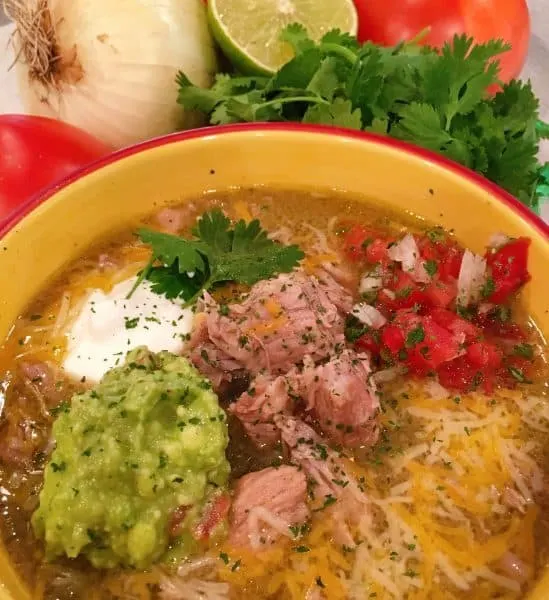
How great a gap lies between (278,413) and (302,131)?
1149 millimetres

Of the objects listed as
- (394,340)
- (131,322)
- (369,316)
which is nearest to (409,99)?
(369,316)

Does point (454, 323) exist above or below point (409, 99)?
below

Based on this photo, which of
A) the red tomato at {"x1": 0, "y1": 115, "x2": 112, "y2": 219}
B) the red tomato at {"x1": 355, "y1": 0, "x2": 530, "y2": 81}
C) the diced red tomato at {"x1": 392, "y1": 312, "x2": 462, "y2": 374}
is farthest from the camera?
the red tomato at {"x1": 355, "y1": 0, "x2": 530, "y2": 81}

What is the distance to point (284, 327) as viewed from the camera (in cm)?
217

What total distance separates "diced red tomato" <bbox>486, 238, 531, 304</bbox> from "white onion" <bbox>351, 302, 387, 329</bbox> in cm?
40

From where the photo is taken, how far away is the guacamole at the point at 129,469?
65.2 inches

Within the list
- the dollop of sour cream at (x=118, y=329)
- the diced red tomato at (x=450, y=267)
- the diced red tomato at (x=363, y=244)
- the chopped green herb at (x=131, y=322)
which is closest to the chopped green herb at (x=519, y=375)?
the diced red tomato at (x=450, y=267)

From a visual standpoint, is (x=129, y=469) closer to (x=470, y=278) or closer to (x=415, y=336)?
(x=415, y=336)

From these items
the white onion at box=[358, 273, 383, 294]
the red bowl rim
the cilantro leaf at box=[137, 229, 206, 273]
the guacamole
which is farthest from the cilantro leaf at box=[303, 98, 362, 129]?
the guacamole

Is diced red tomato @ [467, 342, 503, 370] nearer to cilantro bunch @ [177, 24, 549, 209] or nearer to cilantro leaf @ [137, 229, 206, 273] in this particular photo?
cilantro bunch @ [177, 24, 549, 209]

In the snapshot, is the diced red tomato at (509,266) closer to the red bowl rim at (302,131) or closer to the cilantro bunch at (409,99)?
the red bowl rim at (302,131)

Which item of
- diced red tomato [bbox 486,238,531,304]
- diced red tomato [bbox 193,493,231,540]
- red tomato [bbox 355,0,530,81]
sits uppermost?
red tomato [bbox 355,0,530,81]

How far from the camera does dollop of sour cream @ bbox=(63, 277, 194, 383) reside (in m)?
2.25

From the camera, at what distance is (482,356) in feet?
7.02
